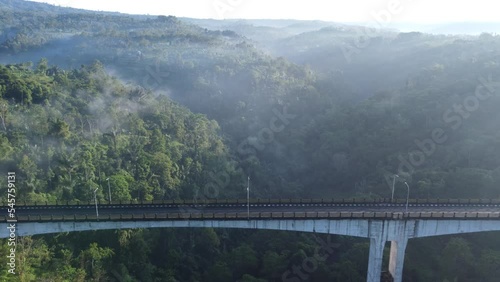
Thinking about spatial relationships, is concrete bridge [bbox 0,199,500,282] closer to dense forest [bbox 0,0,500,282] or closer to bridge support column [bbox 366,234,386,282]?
bridge support column [bbox 366,234,386,282]

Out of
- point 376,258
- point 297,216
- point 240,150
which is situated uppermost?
point 297,216

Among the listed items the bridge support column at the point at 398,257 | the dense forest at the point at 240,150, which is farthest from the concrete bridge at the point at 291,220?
the dense forest at the point at 240,150

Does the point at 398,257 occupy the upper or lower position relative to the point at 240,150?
upper

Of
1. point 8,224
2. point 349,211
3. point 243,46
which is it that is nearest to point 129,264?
point 8,224

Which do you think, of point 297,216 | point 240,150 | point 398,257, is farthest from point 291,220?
point 240,150

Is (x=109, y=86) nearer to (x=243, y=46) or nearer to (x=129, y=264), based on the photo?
(x=129, y=264)

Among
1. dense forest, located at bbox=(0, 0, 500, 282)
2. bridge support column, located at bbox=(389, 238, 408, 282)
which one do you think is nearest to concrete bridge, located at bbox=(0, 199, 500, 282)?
bridge support column, located at bbox=(389, 238, 408, 282)

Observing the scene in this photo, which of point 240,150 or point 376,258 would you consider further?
point 240,150

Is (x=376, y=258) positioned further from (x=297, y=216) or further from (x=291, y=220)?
(x=291, y=220)
